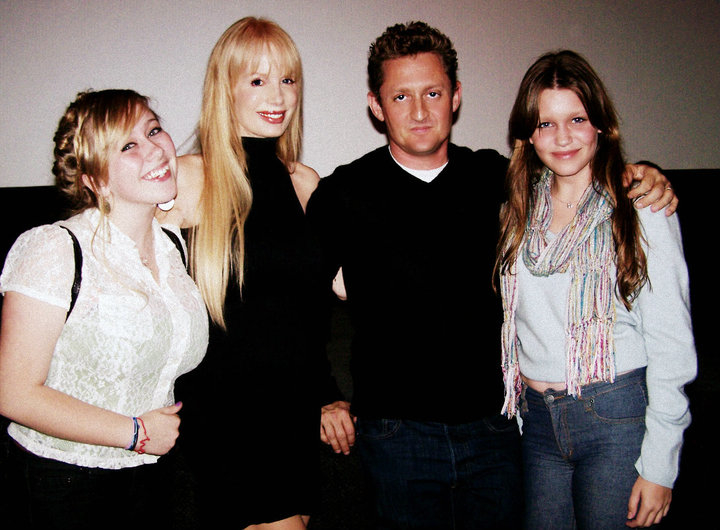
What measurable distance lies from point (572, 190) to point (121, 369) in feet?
4.10

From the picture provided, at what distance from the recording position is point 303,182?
1685 millimetres

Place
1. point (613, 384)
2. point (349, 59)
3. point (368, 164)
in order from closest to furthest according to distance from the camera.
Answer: point (613, 384), point (368, 164), point (349, 59)

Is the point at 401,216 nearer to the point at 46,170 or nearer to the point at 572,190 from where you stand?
the point at 572,190

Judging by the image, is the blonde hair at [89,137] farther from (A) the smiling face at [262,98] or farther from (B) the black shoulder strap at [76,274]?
(A) the smiling face at [262,98]

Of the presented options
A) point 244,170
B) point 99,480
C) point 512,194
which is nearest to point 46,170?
point 244,170

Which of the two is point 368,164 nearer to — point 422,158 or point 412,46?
point 422,158

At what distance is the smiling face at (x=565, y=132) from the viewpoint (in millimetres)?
1314

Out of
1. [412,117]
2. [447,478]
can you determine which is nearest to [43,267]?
[412,117]

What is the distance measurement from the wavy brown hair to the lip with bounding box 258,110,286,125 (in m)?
0.69

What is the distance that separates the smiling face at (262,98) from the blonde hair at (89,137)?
1.23 ft

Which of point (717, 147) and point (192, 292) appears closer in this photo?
point (192, 292)

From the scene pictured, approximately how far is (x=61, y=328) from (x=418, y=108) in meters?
1.08

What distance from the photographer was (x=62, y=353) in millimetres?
1115

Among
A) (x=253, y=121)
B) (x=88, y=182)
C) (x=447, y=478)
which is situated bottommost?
(x=447, y=478)
